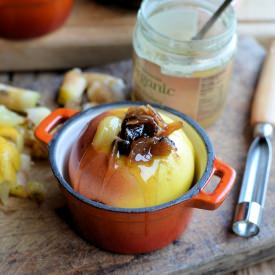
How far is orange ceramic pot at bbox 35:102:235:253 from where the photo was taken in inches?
26.8

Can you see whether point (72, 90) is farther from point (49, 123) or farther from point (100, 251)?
point (100, 251)

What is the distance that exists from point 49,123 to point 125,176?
163 millimetres

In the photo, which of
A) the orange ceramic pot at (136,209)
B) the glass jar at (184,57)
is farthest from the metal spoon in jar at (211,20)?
the orange ceramic pot at (136,209)

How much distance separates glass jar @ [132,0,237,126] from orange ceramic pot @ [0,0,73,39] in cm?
20

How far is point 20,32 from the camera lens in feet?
3.32

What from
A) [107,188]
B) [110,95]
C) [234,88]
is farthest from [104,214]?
[234,88]

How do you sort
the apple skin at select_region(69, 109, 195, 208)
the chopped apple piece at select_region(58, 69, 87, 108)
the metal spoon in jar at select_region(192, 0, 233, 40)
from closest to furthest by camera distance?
the apple skin at select_region(69, 109, 195, 208), the metal spoon in jar at select_region(192, 0, 233, 40), the chopped apple piece at select_region(58, 69, 87, 108)

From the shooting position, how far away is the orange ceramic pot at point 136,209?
68 centimetres

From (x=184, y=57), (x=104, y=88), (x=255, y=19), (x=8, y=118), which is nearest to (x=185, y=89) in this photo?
(x=184, y=57)

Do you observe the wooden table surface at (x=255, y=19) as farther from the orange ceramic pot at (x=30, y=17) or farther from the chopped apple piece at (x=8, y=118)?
the chopped apple piece at (x=8, y=118)

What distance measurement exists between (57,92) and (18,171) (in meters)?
0.20

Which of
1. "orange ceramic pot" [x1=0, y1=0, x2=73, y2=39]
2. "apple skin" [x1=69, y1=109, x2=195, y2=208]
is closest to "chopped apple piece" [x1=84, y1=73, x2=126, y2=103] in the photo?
"orange ceramic pot" [x1=0, y1=0, x2=73, y2=39]

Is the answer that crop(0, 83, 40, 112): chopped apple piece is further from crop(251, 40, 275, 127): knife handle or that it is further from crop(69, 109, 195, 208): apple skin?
crop(251, 40, 275, 127): knife handle

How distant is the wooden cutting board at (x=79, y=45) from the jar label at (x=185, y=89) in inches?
6.1
